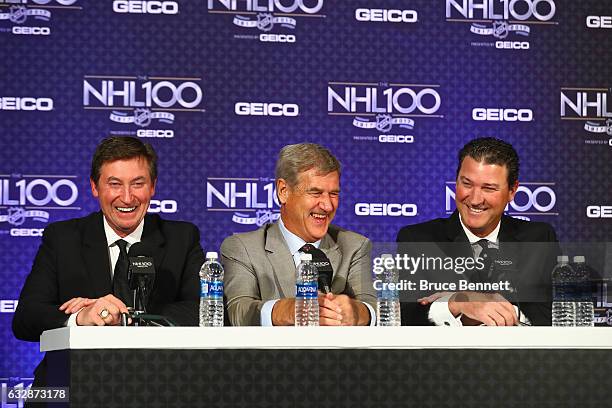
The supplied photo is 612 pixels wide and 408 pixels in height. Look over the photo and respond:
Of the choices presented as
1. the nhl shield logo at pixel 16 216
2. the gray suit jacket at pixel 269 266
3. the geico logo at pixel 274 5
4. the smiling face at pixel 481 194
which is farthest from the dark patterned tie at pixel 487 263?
the nhl shield logo at pixel 16 216

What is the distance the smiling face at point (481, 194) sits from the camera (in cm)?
430

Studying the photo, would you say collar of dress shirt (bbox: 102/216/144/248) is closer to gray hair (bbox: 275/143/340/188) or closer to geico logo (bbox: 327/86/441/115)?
gray hair (bbox: 275/143/340/188)

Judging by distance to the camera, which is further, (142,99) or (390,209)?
(390,209)

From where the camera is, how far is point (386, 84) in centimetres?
616

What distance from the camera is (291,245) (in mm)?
4121

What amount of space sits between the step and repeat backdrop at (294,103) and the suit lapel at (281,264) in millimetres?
1947

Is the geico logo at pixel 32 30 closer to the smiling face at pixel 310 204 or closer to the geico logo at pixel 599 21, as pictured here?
the smiling face at pixel 310 204

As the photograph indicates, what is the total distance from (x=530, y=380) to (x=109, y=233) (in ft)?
6.38

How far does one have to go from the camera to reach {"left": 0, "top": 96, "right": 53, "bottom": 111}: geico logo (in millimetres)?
5848

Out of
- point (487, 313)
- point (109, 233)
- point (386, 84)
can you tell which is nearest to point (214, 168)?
point (386, 84)

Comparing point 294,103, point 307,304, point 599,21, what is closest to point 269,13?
point 294,103

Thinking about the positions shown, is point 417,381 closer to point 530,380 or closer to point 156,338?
point 530,380

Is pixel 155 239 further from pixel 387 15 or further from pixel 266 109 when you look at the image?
pixel 387 15

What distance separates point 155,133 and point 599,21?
272 cm
